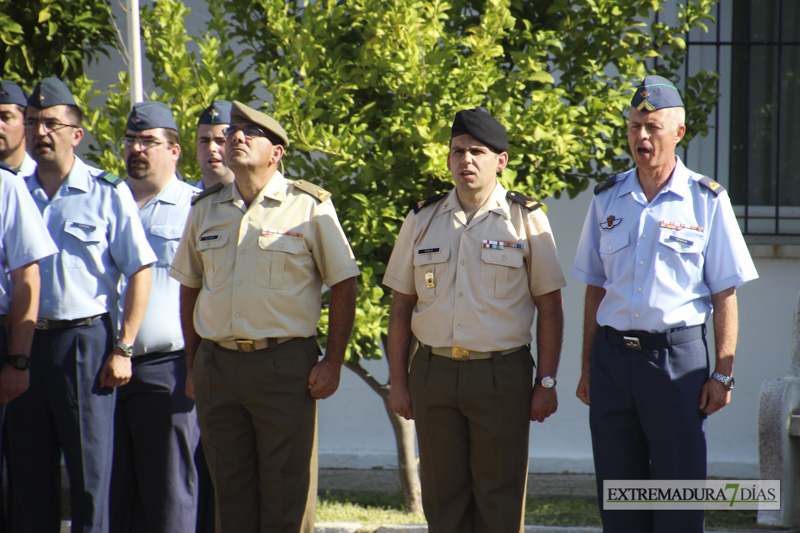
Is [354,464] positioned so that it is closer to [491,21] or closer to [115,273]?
[115,273]

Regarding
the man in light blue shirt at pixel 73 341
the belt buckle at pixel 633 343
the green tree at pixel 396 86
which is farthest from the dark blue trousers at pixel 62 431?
the belt buckle at pixel 633 343

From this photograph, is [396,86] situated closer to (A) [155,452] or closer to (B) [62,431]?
(A) [155,452]

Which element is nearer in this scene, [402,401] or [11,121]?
[402,401]

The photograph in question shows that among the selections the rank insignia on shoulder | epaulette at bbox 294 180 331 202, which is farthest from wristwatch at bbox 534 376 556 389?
epaulette at bbox 294 180 331 202

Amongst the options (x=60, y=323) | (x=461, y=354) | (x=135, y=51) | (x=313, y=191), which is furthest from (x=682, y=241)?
(x=135, y=51)

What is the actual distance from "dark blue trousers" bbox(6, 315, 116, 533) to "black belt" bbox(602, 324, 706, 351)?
2103 millimetres

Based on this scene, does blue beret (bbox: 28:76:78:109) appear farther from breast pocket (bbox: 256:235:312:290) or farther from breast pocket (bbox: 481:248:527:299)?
breast pocket (bbox: 481:248:527:299)

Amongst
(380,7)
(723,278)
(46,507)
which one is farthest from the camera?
(380,7)

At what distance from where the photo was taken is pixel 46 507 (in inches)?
143

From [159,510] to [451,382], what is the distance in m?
1.41

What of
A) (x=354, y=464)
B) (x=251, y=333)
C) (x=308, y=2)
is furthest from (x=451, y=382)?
(x=354, y=464)

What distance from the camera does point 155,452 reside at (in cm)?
374

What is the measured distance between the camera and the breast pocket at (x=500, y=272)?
11.0 feet

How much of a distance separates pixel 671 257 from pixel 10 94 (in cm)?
293
